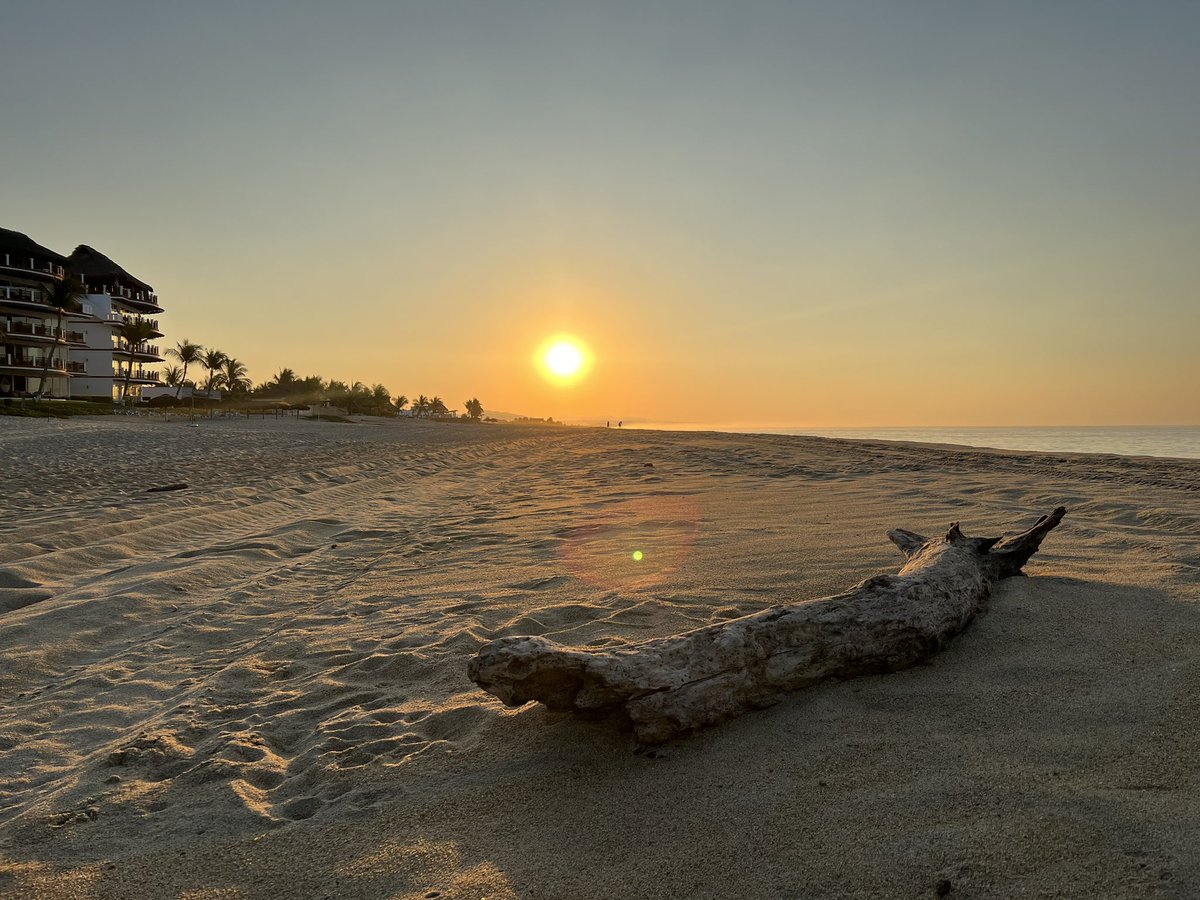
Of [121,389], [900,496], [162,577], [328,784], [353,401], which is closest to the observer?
[328,784]

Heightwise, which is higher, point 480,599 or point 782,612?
point 782,612

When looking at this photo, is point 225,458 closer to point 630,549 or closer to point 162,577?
point 162,577

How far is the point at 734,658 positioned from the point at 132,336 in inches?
3084

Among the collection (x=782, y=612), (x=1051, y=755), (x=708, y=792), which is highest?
(x=782, y=612)

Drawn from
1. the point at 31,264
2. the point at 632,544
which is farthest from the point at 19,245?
the point at 632,544

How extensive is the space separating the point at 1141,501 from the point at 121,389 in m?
84.4

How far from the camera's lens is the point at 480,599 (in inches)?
208

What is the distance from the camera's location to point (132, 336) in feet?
216

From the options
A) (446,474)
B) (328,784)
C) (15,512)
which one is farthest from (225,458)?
(328,784)

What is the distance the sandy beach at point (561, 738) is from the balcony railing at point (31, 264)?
218ft

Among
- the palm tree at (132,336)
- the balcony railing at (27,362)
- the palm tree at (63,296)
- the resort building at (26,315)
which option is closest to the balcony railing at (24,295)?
the resort building at (26,315)

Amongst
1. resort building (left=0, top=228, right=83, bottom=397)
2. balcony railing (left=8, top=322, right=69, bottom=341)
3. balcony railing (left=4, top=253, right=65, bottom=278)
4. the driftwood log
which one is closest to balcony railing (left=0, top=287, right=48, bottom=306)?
resort building (left=0, top=228, right=83, bottom=397)

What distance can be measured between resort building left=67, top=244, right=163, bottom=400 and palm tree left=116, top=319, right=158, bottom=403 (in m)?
0.10

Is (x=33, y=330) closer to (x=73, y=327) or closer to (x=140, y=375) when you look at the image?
(x=73, y=327)
